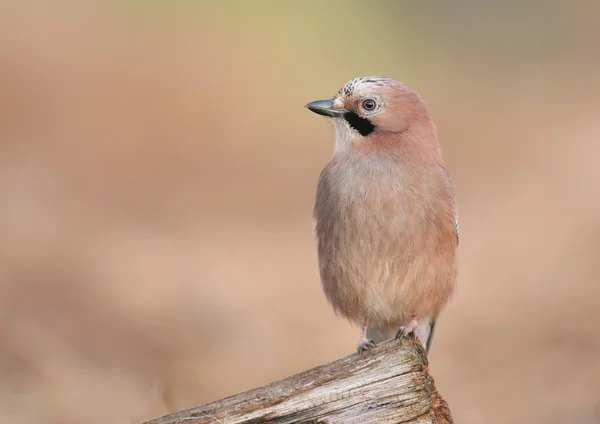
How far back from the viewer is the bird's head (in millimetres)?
7082

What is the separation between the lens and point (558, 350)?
428 inches

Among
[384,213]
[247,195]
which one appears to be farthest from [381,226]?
[247,195]

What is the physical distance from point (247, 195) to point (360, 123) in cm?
790

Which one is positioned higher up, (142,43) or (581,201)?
(142,43)

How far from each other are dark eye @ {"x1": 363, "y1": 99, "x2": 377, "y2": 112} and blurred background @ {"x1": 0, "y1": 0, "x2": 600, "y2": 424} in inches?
109

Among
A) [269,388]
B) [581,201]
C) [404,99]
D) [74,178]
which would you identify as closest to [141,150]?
[74,178]

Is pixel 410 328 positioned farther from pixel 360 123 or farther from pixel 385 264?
pixel 360 123

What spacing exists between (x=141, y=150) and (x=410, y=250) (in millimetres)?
9053

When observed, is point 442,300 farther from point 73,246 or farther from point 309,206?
point 309,206

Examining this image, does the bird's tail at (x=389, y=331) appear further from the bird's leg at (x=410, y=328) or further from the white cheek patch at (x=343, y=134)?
the white cheek patch at (x=343, y=134)

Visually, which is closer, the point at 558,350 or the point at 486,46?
the point at 558,350

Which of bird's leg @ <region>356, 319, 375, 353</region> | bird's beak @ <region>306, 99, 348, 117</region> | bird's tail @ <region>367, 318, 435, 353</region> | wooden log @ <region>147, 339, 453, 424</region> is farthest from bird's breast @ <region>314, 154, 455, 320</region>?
wooden log @ <region>147, 339, 453, 424</region>

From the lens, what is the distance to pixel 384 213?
267 inches

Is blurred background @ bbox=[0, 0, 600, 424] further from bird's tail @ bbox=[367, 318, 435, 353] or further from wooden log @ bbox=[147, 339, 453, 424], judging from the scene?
wooden log @ bbox=[147, 339, 453, 424]
